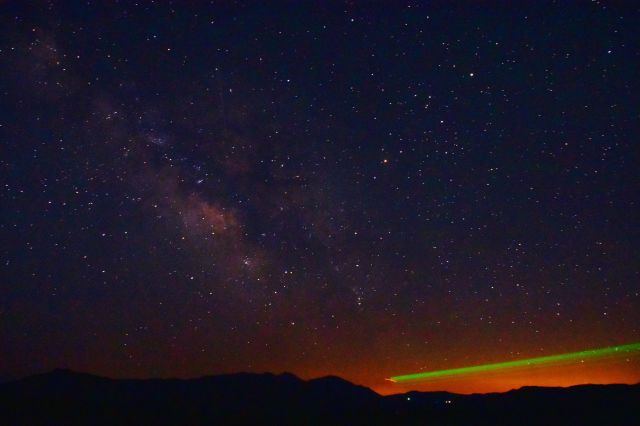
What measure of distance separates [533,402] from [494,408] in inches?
198

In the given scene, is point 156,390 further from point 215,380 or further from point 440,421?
point 440,421

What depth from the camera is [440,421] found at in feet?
139

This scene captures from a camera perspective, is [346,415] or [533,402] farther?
[346,415]

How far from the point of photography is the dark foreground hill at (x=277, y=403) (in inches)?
1754

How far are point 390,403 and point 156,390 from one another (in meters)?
33.1

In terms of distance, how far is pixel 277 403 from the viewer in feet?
210

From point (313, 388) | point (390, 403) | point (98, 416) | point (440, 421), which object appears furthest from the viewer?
point (313, 388)

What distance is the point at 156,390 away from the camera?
209ft

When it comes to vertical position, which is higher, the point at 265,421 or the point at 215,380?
the point at 215,380

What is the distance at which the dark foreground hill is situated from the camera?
146 feet

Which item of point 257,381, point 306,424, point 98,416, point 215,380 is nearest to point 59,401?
point 98,416

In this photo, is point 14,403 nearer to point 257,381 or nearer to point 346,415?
point 257,381

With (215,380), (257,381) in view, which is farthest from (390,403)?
(215,380)

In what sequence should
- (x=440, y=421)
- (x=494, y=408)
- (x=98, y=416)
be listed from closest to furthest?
(x=440, y=421)
(x=494, y=408)
(x=98, y=416)
